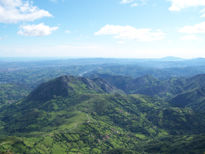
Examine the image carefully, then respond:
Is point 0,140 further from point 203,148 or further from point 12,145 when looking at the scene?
point 203,148

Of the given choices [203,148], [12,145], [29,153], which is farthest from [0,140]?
[203,148]

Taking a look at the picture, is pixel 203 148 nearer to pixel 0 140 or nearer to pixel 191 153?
pixel 191 153

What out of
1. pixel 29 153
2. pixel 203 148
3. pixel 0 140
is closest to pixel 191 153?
pixel 203 148

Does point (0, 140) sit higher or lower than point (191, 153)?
higher

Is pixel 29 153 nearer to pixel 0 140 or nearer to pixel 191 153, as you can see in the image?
pixel 0 140

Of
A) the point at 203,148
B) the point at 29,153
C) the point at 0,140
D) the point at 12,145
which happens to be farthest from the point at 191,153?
the point at 0,140

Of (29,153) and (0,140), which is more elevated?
(0,140)
